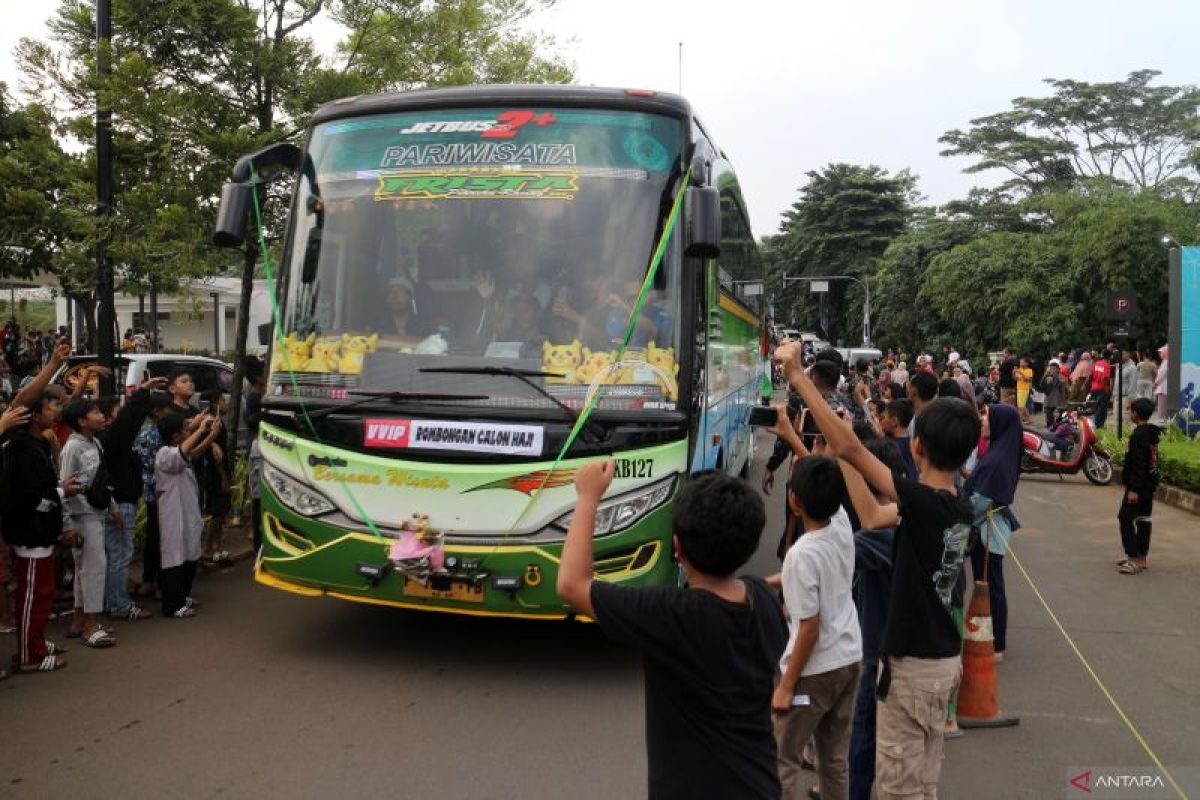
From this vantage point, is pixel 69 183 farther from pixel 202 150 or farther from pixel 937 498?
pixel 937 498

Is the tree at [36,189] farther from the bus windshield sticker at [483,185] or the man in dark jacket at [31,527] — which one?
the bus windshield sticker at [483,185]

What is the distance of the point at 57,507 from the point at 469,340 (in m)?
2.69

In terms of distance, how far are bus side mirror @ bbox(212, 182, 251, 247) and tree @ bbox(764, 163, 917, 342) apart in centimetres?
5130

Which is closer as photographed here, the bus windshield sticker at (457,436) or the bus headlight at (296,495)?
the bus windshield sticker at (457,436)

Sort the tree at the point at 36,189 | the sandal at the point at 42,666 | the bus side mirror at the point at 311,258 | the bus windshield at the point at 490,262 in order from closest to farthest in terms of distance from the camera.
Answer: the bus windshield at the point at 490,262 < the sandal at the point at 42,666 < the bus side mirror at the point at 311,258 < the tree at the point at 36,189

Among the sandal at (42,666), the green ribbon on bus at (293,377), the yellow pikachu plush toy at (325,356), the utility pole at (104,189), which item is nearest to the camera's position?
the green ribbon on bus at (293,377)

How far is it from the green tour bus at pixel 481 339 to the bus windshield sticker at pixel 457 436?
12 millimetres

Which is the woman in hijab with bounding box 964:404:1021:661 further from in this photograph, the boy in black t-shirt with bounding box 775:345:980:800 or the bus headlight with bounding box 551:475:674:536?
the boy in black t-shirt with bounding box 775:345:980:800

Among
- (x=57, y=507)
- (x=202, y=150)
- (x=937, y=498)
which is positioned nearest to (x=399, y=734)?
(x=57, y=507)

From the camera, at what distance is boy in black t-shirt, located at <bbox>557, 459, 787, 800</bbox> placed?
2451 millimetres

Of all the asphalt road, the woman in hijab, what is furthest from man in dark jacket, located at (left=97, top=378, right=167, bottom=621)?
the woman in hijab

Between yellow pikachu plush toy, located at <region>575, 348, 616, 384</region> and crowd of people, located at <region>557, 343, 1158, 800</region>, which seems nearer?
crowd of people, located at <region>557, 343, 1158, 800</region>

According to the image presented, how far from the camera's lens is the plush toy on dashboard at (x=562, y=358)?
582cm

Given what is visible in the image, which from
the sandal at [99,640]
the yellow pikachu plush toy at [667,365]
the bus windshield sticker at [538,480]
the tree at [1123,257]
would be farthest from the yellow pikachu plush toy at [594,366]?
the tree at [1123,257]
